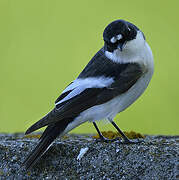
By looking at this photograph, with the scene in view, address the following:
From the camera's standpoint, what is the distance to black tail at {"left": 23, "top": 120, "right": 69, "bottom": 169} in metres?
4.28

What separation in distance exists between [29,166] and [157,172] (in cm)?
135

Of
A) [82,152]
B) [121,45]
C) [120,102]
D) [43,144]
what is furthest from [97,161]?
[121,45]

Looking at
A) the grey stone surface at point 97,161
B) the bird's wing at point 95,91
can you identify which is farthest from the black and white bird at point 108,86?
the grey stone surface at point 97,161

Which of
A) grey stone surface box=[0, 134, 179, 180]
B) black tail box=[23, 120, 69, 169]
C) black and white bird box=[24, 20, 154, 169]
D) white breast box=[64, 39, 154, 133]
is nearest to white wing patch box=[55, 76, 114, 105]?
black and white bird box=[24, 20, 154, 169]

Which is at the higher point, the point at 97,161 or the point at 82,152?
the point at 82,152

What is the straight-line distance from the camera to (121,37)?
443 cm

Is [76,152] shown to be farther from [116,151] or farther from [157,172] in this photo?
[157,172]

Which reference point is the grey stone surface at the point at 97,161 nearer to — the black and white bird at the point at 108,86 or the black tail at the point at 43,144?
the black tail at the point at 43,144

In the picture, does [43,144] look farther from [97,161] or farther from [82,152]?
[97,161]

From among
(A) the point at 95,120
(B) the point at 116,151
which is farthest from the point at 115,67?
(B) the point at 116,151

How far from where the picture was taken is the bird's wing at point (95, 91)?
453cm

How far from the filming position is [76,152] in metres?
4.48

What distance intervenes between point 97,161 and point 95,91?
31.8 inches

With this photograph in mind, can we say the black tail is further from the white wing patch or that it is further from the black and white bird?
the white wing patch
